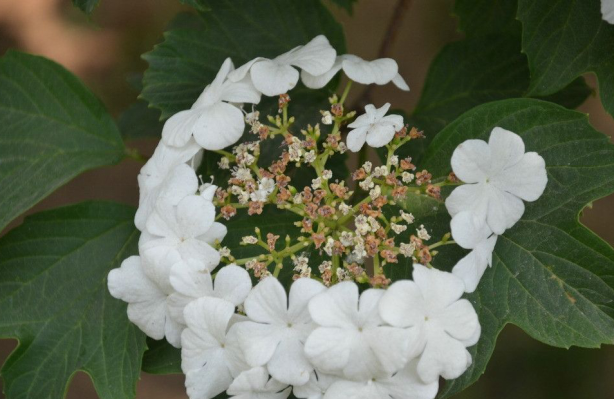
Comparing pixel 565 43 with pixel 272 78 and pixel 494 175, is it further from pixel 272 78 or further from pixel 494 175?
pixel 272 78

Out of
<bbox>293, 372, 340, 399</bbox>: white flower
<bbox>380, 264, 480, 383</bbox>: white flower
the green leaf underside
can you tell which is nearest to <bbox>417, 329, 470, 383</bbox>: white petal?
<bbox>380, 264, 480, 383</bbox>: white flower

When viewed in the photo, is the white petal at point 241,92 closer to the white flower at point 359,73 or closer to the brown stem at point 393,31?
the white flower at point 359,73

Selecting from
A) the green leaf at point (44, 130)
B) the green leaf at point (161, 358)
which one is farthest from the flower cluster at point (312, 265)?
the green leaf at point (44, 130)

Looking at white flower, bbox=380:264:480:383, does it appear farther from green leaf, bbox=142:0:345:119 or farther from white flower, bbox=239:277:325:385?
green leaf, bbox=142:0:345:119

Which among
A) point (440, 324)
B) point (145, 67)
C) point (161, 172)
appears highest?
point (161, 172)

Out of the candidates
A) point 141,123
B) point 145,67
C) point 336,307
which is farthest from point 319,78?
point 145,67

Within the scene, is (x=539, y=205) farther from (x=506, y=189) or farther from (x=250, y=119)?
(x=250, y=119)

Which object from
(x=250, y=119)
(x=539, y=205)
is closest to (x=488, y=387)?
(x=539, y=205)
